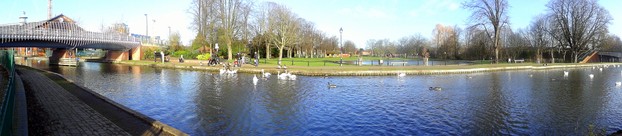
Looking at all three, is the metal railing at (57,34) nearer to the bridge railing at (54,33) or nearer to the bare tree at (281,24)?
the bridge railing at (54,33)

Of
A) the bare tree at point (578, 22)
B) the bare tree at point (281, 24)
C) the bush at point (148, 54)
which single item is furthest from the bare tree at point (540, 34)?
the bush at point (148, 54)

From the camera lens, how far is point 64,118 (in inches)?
425

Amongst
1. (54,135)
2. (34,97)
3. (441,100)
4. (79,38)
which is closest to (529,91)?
(441,100)

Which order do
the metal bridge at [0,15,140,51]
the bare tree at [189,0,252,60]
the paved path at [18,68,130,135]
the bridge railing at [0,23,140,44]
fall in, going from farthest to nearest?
the bare tree at [189,0,252,60]
the metal bridge at [0,15,140,51]
the bridge railing at [0,23,140,44]
the paved path at [18,68,130,135]

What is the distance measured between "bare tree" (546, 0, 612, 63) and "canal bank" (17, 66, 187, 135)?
225ft

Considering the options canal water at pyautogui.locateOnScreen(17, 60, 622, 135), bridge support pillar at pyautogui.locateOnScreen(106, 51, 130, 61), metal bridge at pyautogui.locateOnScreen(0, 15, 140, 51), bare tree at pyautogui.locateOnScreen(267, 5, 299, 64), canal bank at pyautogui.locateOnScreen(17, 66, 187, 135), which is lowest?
canal water at pyautogui.locateOnScreen(17, 60, 622, 135)

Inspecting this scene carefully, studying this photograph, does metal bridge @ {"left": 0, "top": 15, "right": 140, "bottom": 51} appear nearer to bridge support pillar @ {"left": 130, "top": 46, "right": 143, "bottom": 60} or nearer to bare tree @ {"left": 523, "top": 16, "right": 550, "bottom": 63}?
bridge support pillar @ {"left": 130, "top": 46, "right": 143, "bottom": 60}

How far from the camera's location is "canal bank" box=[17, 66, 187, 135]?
30.6ft

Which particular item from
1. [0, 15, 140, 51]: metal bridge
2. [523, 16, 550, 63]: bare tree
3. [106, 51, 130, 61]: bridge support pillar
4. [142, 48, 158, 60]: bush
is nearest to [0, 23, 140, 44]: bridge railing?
[0, 15, 140, 51]: metal bridge

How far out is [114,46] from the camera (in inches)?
2201

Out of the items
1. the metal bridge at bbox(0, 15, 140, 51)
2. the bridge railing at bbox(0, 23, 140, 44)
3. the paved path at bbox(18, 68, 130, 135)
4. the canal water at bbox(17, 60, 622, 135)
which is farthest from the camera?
the metal bridge at bbox(0, 15, 140, 51)

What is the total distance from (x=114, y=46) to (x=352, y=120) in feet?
171

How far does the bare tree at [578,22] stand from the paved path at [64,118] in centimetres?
6916

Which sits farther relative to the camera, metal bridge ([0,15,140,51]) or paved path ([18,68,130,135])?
metal bridge ([0,15,140,51])
